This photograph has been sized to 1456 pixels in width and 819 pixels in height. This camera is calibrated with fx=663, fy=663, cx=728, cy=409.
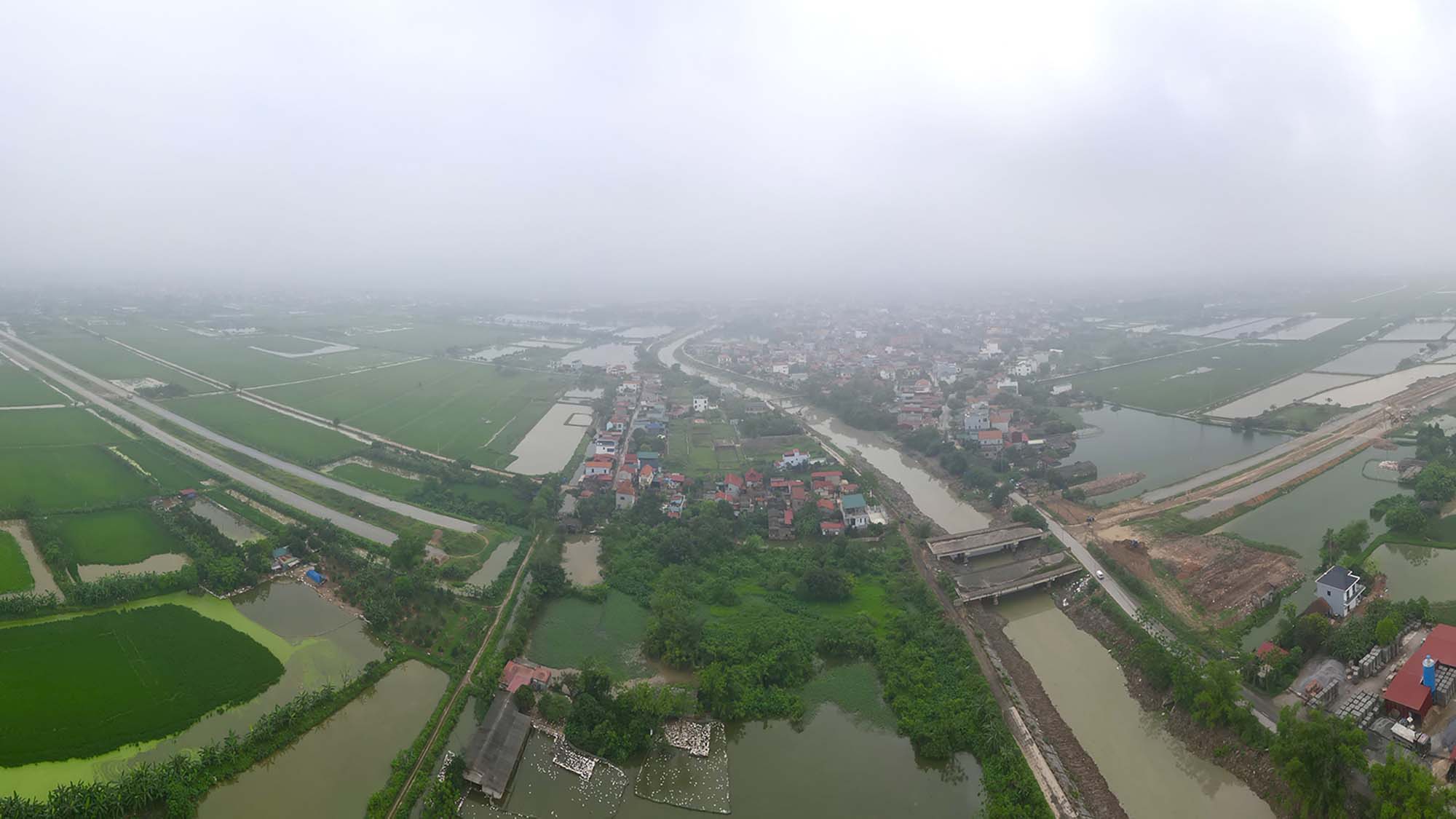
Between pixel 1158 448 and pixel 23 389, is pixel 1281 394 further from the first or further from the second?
pixel 23 389

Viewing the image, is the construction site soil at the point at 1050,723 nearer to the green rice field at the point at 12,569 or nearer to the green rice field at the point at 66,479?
the green rice field at the point at 12,569

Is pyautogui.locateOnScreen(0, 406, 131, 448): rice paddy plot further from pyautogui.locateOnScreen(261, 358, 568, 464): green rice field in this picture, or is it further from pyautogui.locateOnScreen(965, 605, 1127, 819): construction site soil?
pyautogui.locateOnScreen(965, 605, 1127, 819): construction site soil

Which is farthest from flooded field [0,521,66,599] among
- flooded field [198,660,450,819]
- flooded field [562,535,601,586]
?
flooded field [562,535,601,586]

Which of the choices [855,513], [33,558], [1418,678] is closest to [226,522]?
[33,558]

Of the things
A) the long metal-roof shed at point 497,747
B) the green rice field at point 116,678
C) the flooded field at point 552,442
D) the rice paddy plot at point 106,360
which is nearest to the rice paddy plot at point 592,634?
the long metal-roof shed at point 497,747

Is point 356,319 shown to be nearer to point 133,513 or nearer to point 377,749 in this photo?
point 133,513

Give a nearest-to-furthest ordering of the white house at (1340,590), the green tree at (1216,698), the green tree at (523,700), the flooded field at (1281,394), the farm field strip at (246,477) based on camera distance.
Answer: the green tree at (1216,698)
the green tree at (523,700)
the white house at (1340,590)
the farm field strip at (246,477)
the flooded field at (1281,394)
